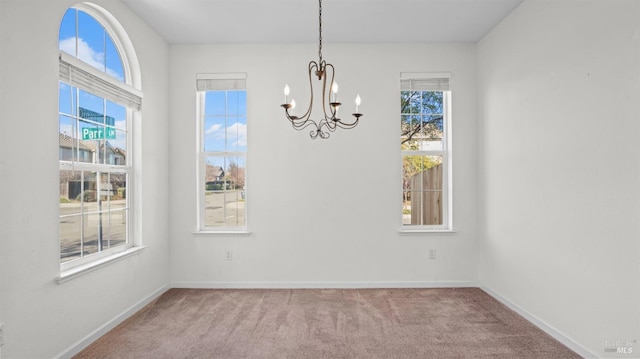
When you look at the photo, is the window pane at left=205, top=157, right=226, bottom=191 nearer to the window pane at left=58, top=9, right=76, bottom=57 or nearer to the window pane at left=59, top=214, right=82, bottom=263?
the window pane at left=59, top=214, right=82, bottom=263

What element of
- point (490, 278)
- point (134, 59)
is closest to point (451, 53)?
point (490, 278)

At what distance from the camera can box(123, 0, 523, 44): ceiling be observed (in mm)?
3057

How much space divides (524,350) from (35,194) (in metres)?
3.59

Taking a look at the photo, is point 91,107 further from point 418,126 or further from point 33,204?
point 418,126

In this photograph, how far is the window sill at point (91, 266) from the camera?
7.53 ft

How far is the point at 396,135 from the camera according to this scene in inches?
154

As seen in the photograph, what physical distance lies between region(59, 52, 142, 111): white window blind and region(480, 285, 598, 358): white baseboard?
420cm

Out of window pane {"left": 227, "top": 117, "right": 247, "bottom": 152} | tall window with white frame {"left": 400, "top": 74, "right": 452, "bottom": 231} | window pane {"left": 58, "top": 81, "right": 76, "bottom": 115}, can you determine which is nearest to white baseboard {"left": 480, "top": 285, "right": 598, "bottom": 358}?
tall window with white frame {"left": 400, "top": 74, "right": 452, "bottom": 231}

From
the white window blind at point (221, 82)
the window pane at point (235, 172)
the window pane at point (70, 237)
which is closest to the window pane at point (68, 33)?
the window pane at point (70, 237)

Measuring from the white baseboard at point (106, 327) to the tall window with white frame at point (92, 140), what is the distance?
0.57 metres

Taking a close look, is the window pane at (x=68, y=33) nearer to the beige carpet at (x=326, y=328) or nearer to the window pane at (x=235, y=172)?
the window pane at (x=235, y=172)

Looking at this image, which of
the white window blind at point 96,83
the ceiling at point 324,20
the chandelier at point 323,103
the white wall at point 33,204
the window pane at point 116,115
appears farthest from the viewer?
the ceiling at point 324,20

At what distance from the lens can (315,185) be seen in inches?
154

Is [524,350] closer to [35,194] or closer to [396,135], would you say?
[396,135]
